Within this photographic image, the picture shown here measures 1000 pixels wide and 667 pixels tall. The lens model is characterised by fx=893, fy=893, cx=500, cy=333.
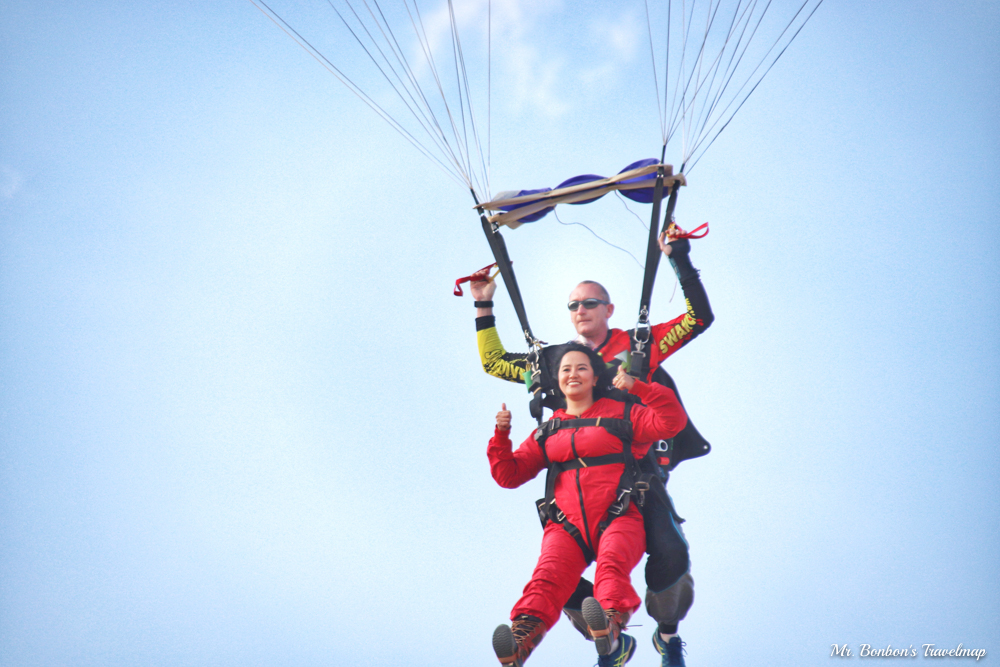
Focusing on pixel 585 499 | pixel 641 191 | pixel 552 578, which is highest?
pixel 641 191

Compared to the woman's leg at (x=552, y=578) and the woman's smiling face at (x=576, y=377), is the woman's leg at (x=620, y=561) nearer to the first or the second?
the woman's leg at (x=552, y=578)

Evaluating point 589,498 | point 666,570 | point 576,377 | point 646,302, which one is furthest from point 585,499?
point 646,302

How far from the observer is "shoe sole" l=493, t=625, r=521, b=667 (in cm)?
441

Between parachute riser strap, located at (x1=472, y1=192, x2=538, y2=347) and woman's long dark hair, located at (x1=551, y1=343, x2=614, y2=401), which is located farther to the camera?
parachute riser strap, located at (x1=472, y1=192, x2=538, y2=347)

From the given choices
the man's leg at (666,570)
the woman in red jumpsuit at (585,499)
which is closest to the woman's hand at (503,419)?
the woman in red jumpsuit at (585,499)

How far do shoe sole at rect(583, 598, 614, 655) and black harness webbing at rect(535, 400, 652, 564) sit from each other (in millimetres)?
655

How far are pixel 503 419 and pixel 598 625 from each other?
132 cm

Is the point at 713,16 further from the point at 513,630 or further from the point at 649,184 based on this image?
the point at 513,630

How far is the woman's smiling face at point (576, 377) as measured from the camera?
5402 millimetres

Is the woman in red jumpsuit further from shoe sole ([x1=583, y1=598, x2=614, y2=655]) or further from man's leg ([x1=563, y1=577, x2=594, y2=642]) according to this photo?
man's leg ([x1=563, y1=577, x2=594, y2=642])

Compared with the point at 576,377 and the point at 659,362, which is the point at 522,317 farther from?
the point at 659,362

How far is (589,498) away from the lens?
509cm

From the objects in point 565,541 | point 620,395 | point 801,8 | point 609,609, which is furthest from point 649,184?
point 609,609

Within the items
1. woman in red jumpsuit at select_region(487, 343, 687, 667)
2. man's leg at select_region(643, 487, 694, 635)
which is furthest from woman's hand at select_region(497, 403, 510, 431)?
man's leg at select_region(643, 487, 694, 635)
